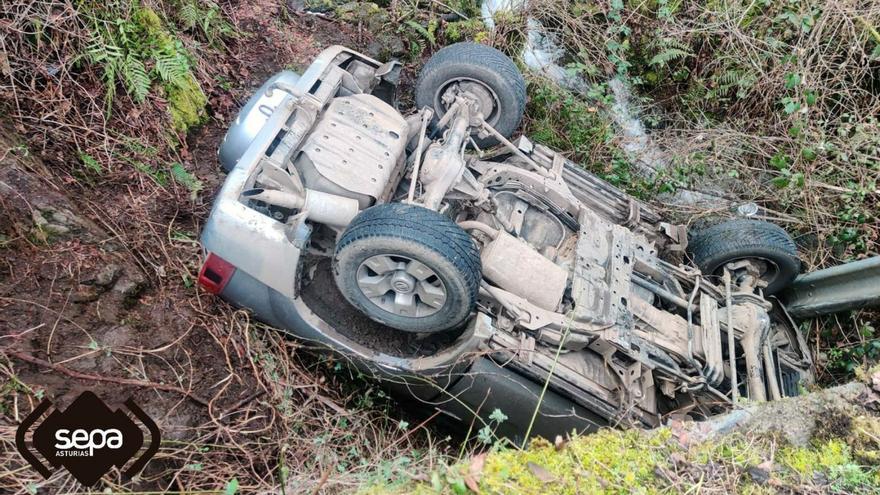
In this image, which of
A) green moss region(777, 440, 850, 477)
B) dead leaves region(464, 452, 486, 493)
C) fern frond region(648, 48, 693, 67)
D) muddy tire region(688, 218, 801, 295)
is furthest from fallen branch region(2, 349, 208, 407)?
fern frond region(648, 48, 693, 67)

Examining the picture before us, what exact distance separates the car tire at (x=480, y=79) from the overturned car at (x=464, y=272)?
17 millimetres

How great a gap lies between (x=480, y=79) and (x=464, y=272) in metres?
1.80

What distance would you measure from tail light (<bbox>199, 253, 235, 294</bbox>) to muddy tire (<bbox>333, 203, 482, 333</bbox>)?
1.99ft

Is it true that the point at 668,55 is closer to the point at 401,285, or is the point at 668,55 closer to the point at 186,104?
the point at 401,285

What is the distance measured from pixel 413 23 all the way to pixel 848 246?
13.8 feet

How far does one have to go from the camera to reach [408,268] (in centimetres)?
321

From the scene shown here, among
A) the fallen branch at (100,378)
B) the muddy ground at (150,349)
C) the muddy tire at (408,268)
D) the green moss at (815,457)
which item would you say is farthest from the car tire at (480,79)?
the green moss at (815,457)

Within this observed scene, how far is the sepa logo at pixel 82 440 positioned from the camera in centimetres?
254

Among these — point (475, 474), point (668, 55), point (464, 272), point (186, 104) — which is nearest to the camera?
point (475, 474)

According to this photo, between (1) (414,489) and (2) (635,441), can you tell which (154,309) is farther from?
(2) (635,441)

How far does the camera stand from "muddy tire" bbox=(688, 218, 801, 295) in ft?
14.1

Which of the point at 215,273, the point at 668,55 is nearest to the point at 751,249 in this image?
the point at 668,55

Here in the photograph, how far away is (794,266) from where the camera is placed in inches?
172

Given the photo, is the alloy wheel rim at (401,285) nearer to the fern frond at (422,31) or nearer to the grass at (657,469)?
the grass at (657,469)
